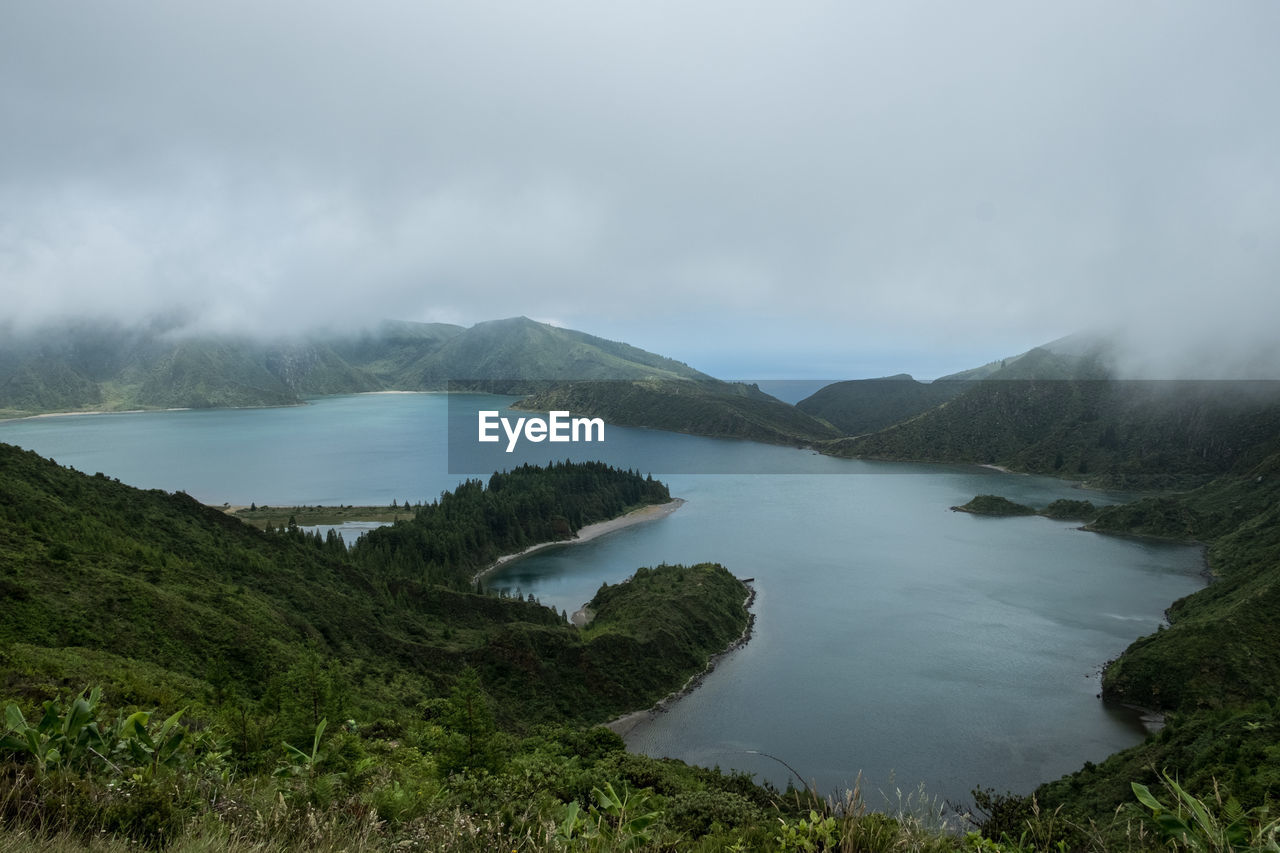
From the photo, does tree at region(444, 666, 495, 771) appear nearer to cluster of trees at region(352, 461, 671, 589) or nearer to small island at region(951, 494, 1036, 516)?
cluster of trees at region(352, 461, 671, 589)

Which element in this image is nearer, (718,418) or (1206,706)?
(1206,706)

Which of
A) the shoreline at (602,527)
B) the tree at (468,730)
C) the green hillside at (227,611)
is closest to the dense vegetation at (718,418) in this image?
the shoreline at (602,527)

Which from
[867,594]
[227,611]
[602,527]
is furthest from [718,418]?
[227,611]

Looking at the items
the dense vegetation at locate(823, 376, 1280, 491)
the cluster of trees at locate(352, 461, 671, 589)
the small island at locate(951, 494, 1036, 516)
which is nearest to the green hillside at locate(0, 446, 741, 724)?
the cluster of trees at locate(352, 461, 671, 589)

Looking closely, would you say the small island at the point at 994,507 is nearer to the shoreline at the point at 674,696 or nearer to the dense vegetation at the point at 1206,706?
the dense vegetation at the point at 1206,706

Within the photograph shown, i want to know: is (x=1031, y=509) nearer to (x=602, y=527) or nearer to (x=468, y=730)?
(x=602, y=527)
